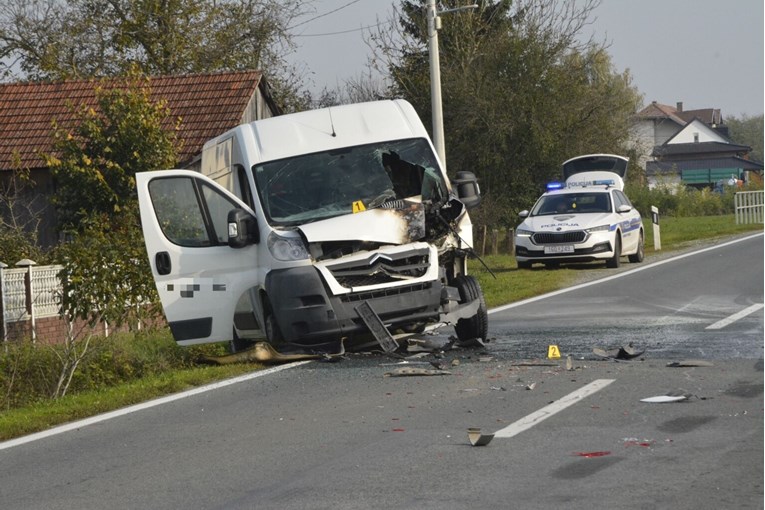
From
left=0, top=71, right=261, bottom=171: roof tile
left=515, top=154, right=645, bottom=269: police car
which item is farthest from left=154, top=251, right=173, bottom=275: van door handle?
left=0, top=71, right=261, bottom=171: roof tile

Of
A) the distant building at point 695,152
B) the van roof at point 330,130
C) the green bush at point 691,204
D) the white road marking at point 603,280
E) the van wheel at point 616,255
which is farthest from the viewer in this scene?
the distant building at point 695,152

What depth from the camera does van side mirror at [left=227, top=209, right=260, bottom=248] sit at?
12.5m

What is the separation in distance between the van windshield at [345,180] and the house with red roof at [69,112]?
68.3ft

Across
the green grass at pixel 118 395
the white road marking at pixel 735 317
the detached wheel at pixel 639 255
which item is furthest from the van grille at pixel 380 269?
the detached wheel at pixel 639 255

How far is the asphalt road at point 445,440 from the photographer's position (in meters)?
6.50

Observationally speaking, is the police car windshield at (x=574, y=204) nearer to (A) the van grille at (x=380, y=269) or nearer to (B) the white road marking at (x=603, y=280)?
(B) the white road marking at (x=603, y=280)

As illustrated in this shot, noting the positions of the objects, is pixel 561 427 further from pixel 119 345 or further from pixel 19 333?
pixel 19 333

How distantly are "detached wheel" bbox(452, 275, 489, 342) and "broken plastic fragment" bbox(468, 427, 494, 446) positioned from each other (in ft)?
16.2

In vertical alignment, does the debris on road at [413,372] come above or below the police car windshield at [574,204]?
below

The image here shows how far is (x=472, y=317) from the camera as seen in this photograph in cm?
1304

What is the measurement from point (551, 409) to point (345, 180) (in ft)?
15.9

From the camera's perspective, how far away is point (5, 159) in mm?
34469

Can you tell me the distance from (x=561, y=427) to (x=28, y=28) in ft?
135

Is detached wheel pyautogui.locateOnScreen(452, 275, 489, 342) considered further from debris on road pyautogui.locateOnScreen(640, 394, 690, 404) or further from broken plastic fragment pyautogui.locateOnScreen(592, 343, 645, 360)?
debris on road pyautogui.locateOnScreen(640, 394, 690, 404)
